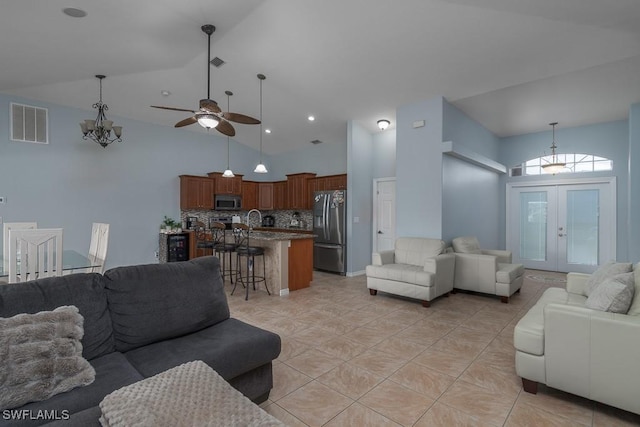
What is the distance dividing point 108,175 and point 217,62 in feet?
11.1

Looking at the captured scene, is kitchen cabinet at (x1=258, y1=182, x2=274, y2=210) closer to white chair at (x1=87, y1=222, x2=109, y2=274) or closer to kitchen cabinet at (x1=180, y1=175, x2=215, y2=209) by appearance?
kitchen cabinet at (x1=180, y1=175, x2=215, y2=209)

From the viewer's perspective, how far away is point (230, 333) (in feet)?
6.81

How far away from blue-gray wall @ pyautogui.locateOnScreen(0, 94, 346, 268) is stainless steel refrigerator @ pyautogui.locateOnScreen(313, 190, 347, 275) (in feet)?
3.84

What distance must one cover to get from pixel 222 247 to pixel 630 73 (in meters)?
6.30

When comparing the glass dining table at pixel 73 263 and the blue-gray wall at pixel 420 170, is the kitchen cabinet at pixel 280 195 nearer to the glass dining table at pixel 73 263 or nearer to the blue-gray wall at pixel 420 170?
the blue-gray wall at pixel 420 170

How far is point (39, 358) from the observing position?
1408 mm

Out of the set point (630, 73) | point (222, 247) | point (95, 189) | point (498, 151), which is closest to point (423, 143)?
point (630, 73)

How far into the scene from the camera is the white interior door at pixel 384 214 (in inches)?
260

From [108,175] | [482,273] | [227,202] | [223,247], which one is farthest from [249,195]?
[482,273]

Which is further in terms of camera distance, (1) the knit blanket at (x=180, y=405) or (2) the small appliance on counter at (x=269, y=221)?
(2) the small appliance on counter at (x=269, y=221)

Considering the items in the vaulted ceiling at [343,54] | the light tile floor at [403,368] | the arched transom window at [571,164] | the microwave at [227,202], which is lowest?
the light tile floor at [403,368]

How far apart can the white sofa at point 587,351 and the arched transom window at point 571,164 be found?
5004mm

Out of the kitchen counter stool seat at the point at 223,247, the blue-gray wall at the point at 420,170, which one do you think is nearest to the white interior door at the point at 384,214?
the blue-gray wall at the point at 420,170

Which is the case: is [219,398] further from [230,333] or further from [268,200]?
[268,200]
